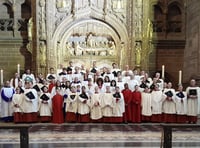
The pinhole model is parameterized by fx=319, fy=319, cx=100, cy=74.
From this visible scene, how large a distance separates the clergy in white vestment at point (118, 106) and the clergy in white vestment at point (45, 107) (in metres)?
2.27

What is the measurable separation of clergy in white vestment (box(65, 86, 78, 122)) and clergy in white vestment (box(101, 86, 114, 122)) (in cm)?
93

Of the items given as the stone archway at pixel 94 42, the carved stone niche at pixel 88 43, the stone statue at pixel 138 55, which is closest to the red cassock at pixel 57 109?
the stone archway at pixel 94 42

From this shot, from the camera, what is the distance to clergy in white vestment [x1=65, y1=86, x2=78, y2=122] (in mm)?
10969

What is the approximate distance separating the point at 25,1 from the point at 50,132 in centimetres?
988

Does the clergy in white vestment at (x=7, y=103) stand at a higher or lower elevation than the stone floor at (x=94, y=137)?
higher

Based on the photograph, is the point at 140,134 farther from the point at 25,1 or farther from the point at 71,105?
the point at 25,1

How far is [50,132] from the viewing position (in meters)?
8.88

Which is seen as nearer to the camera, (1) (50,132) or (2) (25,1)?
(1) (50,132)

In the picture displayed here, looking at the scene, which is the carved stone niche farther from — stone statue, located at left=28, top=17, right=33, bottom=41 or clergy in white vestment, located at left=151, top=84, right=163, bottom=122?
clergy in white vestment, located at left=151, top=84, right=163, bottom=122

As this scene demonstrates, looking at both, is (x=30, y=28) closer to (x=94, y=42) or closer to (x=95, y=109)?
(x=94, y=42)

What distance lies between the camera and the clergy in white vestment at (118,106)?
10.9 metres

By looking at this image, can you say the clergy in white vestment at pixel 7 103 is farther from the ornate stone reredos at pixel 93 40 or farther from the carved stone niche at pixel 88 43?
the carved stone niche at pixel 88 43

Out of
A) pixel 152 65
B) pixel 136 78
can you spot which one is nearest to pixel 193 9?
pixel 152 65

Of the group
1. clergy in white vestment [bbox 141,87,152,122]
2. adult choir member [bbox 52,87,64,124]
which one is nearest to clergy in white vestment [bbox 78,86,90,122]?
adult choir member [bbox 52,87,64,124]
